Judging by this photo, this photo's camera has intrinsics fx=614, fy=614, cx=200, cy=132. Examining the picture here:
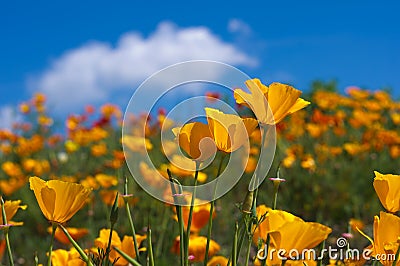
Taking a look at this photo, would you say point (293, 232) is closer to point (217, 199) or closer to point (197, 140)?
point (197, 140)

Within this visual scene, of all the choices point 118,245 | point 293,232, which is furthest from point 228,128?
point 118,245

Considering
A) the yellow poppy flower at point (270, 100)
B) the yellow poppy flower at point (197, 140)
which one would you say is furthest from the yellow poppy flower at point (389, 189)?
the yellow poppy flower at point (197, 140)

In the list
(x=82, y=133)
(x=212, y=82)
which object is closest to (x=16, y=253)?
(x=82, y=133)

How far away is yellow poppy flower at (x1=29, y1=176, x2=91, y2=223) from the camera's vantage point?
3.18 ft

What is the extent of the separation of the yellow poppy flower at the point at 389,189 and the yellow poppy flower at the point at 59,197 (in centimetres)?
49

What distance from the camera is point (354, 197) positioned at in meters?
3.72

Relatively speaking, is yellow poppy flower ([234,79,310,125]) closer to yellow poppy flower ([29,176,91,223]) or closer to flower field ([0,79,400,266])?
flower field ([0,79,400,266])

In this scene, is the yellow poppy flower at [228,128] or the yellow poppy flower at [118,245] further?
the yellow poppy flower at [118,245]

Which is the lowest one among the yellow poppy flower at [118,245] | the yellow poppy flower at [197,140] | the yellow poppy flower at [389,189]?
the yellow poppy flower at [118,245]

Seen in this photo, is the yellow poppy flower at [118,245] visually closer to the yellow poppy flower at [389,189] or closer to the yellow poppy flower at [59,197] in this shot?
the yellow poppy flower at [59,197]

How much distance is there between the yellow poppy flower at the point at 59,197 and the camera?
0.97m

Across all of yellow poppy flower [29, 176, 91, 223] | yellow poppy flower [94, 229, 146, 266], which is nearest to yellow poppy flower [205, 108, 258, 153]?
yellow poppy flower [29, 176, 91, 223]

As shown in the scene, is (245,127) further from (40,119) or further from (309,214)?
(40,119)

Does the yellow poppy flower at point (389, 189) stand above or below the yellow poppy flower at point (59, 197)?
above
